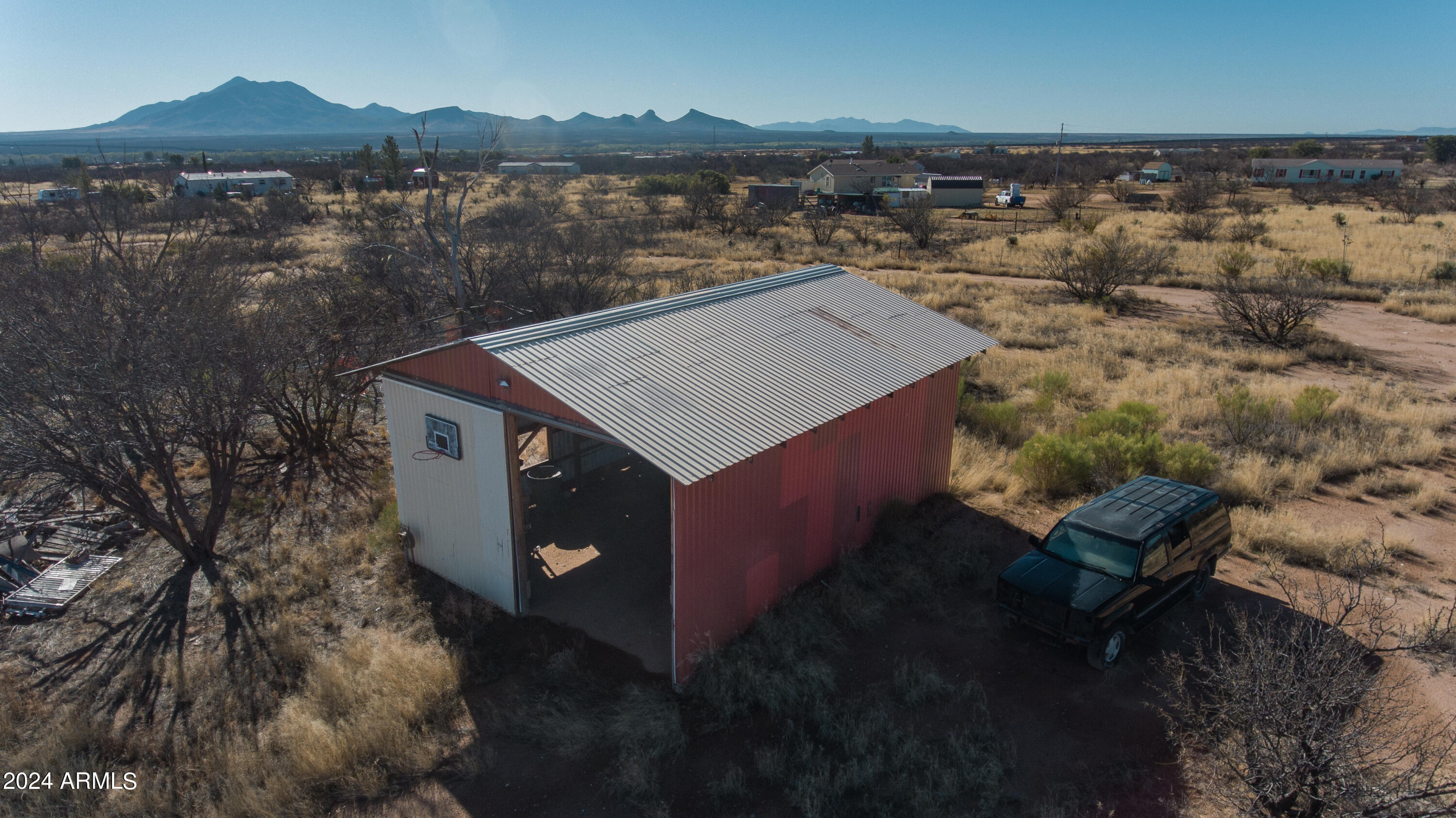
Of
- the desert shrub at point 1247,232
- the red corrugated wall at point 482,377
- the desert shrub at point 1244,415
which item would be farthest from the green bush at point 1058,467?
the desert shrub at point 1247,232

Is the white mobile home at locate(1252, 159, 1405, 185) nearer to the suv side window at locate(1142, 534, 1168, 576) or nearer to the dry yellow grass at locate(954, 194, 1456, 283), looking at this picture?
the dry yellow grass at locate(954, 194, 1456, 283)

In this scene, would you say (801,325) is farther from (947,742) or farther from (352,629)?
(352,629)

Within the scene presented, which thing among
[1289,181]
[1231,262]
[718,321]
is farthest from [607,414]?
[1289,181]

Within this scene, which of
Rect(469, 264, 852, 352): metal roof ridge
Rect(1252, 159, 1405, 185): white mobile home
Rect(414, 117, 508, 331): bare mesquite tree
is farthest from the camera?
Rect(1252, 159, 1405, 185): white mobile home

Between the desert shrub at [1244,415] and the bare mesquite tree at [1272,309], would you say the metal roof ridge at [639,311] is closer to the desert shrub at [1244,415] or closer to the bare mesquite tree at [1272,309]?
the desert shrub at [1244,415]

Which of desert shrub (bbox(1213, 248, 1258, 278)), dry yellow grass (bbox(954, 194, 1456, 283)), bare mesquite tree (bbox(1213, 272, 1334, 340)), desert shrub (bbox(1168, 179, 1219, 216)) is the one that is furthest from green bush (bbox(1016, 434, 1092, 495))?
desert shrub (bbox(1168, 179, 1219, 216))
